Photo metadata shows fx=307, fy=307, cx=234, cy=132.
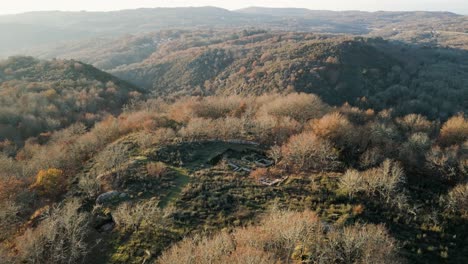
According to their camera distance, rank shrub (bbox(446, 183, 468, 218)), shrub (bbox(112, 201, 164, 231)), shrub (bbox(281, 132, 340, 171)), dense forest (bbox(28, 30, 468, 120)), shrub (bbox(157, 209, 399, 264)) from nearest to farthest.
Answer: shrub (bbox(157, 209, 399, 264)), shrub (bbox(112, 201, 164, 231)), shrub (bbox(446, 183, 468, 218)), shrub (bbox(281, 132, 340, 171)), dense forest (bbox(28, 30, 468, 120))

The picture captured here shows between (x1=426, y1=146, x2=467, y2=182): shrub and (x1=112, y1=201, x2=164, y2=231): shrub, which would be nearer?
(x1=112, y1=201, x2=164, y2=231): shrub

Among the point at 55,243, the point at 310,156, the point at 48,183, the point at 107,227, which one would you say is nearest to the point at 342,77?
the point at 310,156

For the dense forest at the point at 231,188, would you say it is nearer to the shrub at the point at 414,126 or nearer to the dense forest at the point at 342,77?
the shrub at the point at 414,126

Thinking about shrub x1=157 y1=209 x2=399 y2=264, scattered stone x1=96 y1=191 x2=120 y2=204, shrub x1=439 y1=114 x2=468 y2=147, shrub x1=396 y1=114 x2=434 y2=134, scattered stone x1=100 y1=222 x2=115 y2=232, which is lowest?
scattered stone x1=100 y1=222 x2=115 y2=232

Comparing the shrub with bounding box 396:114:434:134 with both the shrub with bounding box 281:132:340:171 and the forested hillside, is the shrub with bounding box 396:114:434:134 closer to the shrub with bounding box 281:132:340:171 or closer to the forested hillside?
the forested hillside

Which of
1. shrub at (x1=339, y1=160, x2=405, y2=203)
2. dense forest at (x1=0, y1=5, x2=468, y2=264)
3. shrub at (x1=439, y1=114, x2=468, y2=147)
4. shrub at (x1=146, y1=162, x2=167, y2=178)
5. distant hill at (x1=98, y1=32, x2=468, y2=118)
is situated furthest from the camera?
distant hill at (x1=98, y1=32, x2=468, y2=118)

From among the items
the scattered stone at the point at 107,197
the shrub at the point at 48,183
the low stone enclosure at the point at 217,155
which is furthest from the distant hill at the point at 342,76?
the shrub at the point at 48,183

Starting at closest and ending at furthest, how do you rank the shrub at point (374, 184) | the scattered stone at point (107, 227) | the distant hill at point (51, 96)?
the scattered stone at point (107, 227), the shrub at point (374, 184), the distant hill at point (51, 96)

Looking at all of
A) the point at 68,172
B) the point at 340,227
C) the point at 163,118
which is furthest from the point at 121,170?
the point at 340,227

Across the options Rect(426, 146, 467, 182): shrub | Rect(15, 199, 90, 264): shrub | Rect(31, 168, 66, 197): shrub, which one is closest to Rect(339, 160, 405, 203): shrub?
Rect(426, 146, 467, 182): shrub
